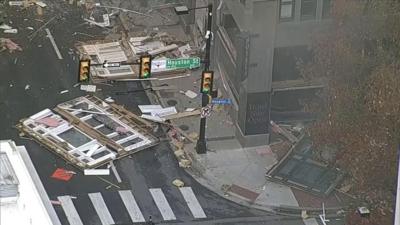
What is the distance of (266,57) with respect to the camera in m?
35.5

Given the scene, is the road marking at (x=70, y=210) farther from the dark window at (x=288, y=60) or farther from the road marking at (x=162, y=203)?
the dark window at (x=288, y=60)

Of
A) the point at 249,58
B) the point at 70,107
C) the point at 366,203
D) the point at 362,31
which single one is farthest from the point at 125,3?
the point at 366,203

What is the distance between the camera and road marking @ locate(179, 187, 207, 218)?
33.0m

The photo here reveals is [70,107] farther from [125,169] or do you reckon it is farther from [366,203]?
[366,203]

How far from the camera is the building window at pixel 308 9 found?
3508 centimetres

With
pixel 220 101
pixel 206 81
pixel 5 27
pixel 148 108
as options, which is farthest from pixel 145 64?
pixel 5 27

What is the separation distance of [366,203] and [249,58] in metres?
8.70

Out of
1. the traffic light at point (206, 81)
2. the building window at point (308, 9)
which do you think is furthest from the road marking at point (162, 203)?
the building window at point (308, 9)

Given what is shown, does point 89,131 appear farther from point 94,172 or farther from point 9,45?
point 9,45

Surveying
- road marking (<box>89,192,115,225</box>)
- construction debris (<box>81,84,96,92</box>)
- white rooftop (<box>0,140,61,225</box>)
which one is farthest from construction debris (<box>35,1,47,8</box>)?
white rooftop (<box>0,140,61,225</box>)

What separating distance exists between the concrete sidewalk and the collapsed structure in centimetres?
170

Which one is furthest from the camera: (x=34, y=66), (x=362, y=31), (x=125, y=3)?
(x=125, y=3)

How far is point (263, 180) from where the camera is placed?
34.8 m

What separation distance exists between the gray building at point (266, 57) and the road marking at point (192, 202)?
11.3ft
